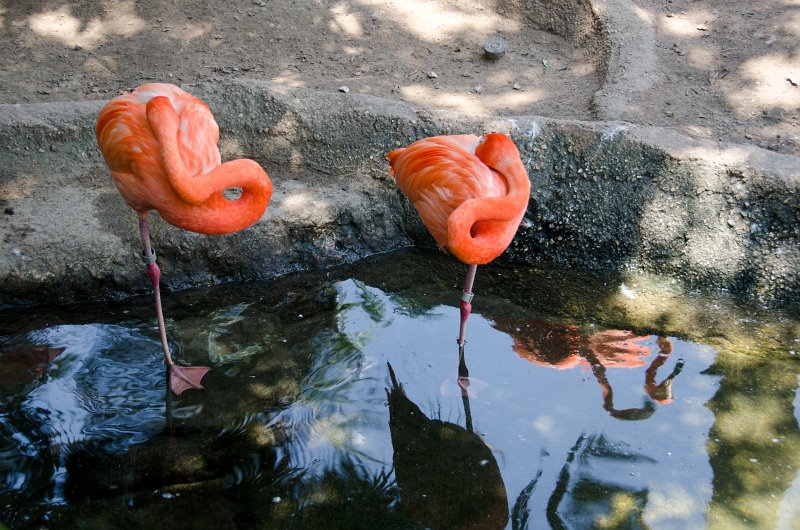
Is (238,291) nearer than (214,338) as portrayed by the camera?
No

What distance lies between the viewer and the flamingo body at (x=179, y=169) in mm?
2771

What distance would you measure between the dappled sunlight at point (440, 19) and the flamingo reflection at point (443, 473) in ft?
11.3

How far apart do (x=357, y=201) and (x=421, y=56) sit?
5.59 ft

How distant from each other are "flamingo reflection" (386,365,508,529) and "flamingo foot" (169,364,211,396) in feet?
2.61

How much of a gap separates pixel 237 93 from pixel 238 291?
1.14 meters

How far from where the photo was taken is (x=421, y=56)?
211 inches

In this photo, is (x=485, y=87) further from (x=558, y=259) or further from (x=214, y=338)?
(x=214, y=338)

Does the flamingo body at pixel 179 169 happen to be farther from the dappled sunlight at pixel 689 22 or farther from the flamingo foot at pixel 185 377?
the dappled sunlight at pixel 689 22

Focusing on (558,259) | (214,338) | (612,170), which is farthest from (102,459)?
(612,170)

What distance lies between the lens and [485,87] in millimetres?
5074

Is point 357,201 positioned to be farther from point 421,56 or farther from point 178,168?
point 421,56

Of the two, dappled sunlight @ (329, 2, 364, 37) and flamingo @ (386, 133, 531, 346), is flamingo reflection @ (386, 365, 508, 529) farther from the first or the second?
dappled sunlight @ (329, 2, 364, 37)

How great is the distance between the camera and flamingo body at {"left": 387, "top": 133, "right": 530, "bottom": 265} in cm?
285

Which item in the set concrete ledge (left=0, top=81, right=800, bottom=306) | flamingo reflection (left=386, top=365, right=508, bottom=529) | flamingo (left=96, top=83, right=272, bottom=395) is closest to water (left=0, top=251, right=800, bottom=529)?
flamingo reflection (left=386, top=365, right=508, bottom=529)
